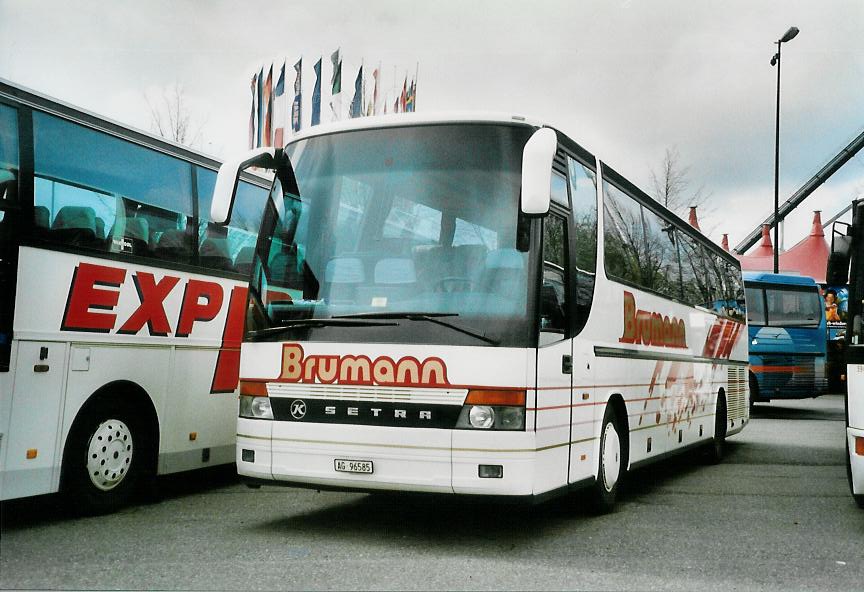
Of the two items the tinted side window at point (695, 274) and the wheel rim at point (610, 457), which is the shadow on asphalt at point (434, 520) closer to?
the wheel rim at point (610, 457)

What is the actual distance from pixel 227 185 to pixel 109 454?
2490 mm

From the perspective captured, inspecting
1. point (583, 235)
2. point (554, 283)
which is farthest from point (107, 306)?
point (583, 235)

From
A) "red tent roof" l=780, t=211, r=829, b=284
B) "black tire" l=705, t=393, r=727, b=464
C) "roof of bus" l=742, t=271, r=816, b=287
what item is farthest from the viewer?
"red tent roof" l=780, t=211, r=829, b=284

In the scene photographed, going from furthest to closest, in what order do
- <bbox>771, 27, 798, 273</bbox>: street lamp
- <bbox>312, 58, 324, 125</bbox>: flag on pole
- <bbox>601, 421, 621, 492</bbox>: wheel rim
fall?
<bbox>312, 58, 324, 125</bbox>: flag on pole
<bbox>771, 27, 798, 273</bbox>: street lamp
<bbox>601, 421, 621, 492</bbox>: wheel rim

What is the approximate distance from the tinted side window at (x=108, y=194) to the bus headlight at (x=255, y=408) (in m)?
1.80

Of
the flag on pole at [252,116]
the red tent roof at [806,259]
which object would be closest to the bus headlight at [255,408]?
the flag on pole at [252,116]

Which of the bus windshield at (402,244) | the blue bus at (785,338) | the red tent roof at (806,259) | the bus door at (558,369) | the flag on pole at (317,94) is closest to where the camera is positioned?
the bus windshield at (402,244)

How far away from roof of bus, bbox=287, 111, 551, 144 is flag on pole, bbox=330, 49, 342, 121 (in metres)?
25.0

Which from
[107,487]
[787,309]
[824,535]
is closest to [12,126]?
[107,487]

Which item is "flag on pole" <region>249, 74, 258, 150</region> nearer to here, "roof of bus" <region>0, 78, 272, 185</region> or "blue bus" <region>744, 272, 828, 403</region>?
"blue bus" <region>744, 272, 828, 403</region>

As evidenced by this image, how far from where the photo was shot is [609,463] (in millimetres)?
8484

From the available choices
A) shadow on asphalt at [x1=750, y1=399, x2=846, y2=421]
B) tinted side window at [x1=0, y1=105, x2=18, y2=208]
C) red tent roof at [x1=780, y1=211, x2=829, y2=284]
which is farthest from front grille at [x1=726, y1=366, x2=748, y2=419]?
red tent roof at [x1=780, y1=211, x2=829, y2=284]

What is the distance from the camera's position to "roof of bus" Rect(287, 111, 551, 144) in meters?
7.06

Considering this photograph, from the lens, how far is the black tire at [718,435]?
44.0 ft
